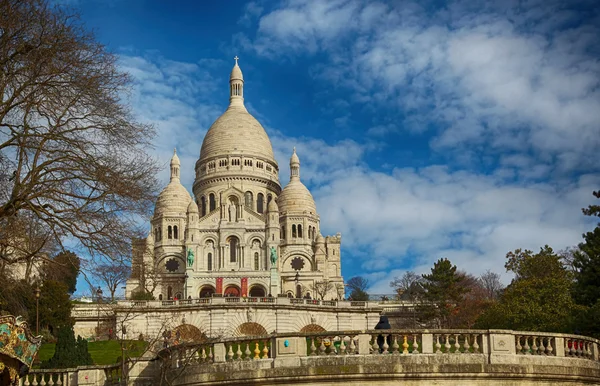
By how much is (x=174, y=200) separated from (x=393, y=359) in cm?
9451

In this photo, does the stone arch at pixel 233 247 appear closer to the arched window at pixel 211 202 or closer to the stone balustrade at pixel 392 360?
the arched window at pixel 211 202

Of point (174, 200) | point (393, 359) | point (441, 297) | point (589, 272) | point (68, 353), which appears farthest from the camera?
point (174, 200)

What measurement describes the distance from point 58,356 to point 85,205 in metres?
13.9

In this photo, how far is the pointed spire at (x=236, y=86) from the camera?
12912cm

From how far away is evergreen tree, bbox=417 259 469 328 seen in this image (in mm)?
68750

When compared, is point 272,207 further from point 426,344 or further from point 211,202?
point 426,344

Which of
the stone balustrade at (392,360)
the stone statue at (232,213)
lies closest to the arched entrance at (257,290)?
the stone statue at (232,213)

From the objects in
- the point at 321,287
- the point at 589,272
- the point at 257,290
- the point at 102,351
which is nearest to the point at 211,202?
the point at 257,290

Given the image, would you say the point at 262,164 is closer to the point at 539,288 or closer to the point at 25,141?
the point at 539,288

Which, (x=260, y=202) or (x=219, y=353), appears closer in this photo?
(x=219, y=353)

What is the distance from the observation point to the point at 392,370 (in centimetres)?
1827

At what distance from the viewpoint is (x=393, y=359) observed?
18.4 m

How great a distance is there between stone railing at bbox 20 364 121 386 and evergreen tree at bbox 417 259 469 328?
47508 mm

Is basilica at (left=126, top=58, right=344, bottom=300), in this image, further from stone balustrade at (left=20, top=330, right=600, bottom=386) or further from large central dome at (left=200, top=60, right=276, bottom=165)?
stone balustrade at (left=20, top=330, right=600, bottom=386)
